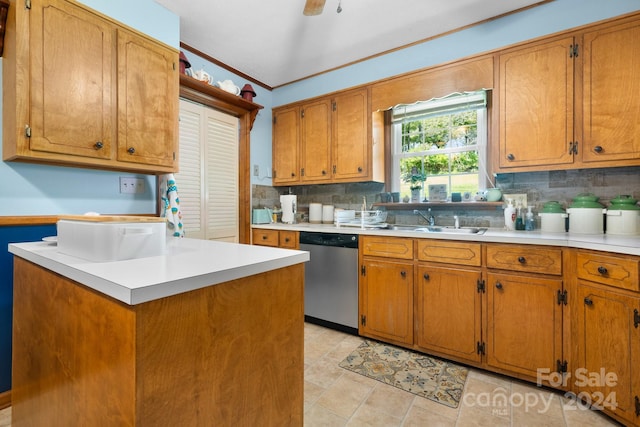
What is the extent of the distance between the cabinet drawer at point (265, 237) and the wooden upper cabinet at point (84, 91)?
1.22m

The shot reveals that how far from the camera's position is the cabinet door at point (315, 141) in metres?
3.06

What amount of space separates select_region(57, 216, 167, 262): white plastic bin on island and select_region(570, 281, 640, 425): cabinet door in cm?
212

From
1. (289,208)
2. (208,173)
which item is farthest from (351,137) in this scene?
(208,173)

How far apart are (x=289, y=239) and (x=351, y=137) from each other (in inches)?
46.1

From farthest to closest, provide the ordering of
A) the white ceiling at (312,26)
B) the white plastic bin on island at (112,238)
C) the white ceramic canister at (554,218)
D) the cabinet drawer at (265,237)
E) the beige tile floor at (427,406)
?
1. the cabinet drawer at (265,237)
2. the white ceiling at (312,26)
3. the white ceramic canister at (554,218)
4. the beige tile floor at (427,406)
5. the white plastic bin on island at (112,238)

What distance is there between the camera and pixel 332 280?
2613 mm

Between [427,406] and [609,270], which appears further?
[427,406]

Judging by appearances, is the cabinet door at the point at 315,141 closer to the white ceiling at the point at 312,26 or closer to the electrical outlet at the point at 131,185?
the white ceiling at the point at 312,26

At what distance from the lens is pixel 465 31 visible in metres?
2.49

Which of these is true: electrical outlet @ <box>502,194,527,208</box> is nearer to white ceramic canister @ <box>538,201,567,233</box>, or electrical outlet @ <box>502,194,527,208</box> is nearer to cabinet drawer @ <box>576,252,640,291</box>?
white ceramic canister @ <box>538,201,567,233</box>

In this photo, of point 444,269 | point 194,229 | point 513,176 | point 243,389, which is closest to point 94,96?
point 194,229

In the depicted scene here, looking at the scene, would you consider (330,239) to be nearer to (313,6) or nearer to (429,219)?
(429,219)

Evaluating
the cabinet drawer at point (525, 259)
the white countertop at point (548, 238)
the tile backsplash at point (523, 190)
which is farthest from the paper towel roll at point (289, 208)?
the cabinet drawer at point (525, 259)

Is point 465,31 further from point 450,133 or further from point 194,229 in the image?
point 194,229
